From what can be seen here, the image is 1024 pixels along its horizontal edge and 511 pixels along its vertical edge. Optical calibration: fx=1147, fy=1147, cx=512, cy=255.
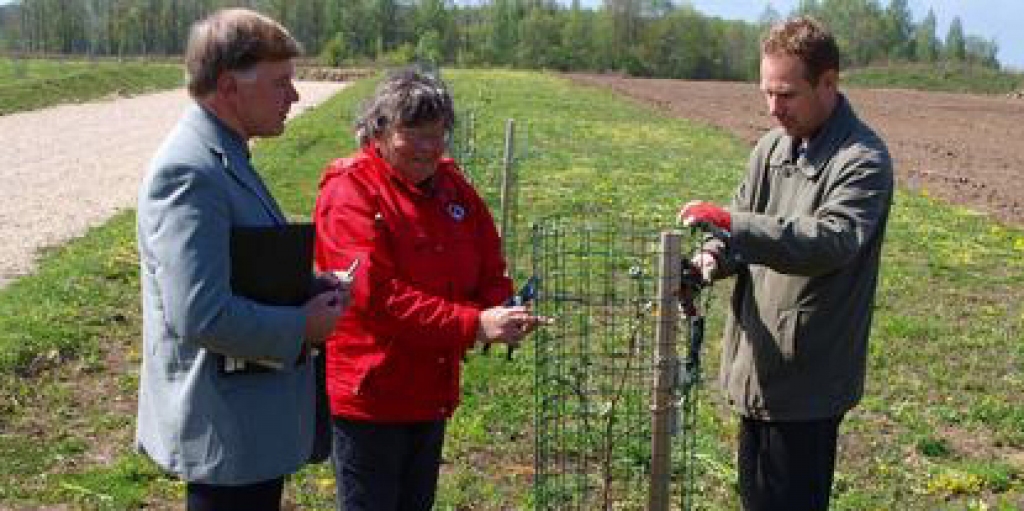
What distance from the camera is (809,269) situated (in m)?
3.60

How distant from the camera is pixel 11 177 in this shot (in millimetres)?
19641

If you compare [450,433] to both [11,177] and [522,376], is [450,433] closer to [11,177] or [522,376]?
[522,376]

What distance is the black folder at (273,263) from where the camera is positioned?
3.01m

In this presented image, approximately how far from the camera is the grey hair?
3738 millimetres

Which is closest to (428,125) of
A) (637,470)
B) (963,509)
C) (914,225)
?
(637,470)

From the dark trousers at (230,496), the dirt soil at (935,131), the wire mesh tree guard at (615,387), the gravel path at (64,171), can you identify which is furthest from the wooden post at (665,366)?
the dirt soil at (935,131)

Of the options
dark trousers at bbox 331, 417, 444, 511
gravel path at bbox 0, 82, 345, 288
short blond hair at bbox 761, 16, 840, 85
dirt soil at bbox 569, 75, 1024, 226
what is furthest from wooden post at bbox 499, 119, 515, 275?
dirt soil at bbox 569, 75, 1024, 226

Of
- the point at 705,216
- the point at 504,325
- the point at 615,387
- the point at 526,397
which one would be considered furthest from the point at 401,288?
the point at 526,397

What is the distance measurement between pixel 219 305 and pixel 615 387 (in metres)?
4.55

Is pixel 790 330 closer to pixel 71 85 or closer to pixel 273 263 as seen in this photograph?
pixel 273 263

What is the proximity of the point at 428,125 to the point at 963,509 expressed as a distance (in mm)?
3936

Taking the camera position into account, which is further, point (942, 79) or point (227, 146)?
point (942, 79)

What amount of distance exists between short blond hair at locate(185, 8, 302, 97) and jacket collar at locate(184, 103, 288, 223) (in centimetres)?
7

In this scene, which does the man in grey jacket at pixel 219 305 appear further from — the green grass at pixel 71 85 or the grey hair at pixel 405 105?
the green grass at pixel 71 85
